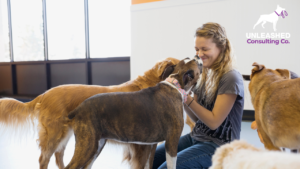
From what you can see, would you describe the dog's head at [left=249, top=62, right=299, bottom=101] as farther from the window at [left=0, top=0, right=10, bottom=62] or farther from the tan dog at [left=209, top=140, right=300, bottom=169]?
the window at [left=0, top=0, right=10, bottom=62]

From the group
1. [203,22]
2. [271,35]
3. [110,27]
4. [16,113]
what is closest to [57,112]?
[16,113]

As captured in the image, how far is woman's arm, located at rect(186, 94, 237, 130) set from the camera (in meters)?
1.44

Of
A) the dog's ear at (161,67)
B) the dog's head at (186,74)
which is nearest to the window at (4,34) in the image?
the dog's ear at (161,67)

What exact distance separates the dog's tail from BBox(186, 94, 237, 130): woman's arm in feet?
4.51

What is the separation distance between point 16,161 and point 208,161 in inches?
92.9

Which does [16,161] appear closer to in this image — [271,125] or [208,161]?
[208,161]

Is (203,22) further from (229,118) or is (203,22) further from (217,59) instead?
(229,118)

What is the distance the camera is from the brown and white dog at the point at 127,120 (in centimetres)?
104

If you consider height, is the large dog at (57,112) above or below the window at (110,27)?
below

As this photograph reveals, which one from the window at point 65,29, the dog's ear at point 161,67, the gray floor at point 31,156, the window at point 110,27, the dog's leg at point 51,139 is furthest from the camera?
the window at point 65,29

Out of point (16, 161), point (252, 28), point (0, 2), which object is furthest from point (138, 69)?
point (0, 2)

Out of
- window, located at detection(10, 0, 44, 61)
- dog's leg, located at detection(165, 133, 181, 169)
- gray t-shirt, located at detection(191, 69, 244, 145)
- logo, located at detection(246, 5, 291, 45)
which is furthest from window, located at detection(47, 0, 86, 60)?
dog's leg, located at detection(165, 133, 181, 169)

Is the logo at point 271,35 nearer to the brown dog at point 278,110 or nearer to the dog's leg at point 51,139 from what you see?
the brown dog at point 278,110

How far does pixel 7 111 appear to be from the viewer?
1.82 meters
